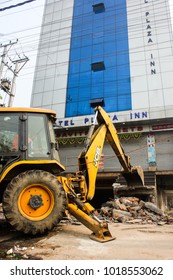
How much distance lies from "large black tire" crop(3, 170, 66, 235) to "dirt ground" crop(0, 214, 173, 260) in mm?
376

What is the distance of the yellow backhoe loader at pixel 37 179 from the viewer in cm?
456

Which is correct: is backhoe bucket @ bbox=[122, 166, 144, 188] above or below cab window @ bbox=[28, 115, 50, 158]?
below

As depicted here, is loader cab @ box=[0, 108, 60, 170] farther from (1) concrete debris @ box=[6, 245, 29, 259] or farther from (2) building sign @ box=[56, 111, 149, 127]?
(2) building sign @ box=[56, 111, 149, 127]

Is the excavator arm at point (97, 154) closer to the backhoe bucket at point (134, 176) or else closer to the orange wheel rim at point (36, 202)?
the backhoe bucket at point (134, 176)

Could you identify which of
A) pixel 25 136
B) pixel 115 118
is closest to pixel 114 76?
pixel 115 118

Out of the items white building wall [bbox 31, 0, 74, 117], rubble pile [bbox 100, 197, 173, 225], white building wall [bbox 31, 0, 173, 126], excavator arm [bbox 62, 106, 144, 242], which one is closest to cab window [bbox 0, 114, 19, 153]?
excavator arm [bbox 62, 106, 144, 242]

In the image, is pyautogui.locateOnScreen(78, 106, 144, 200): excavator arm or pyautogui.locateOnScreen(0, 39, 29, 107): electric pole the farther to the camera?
pyautogui.locateOnScreen(0, 39, 29, 107): electric pole

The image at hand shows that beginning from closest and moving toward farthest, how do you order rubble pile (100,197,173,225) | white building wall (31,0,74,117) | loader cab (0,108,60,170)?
loader cab (0,108,60,170) → rubble pile (100,197,173,225) → white building wall (31,0,74,117)

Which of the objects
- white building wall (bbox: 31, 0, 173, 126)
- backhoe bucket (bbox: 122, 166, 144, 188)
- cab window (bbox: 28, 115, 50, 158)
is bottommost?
backhoe bucket (bbox: 122, 166, 144, 188)

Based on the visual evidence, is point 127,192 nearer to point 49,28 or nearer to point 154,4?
point 154,4

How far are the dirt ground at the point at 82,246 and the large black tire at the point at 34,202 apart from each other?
38 cm

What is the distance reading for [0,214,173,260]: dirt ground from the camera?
3639 millimetres

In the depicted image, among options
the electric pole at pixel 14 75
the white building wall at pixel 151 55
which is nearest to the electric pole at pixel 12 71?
the electric pole at pixel 14 75
